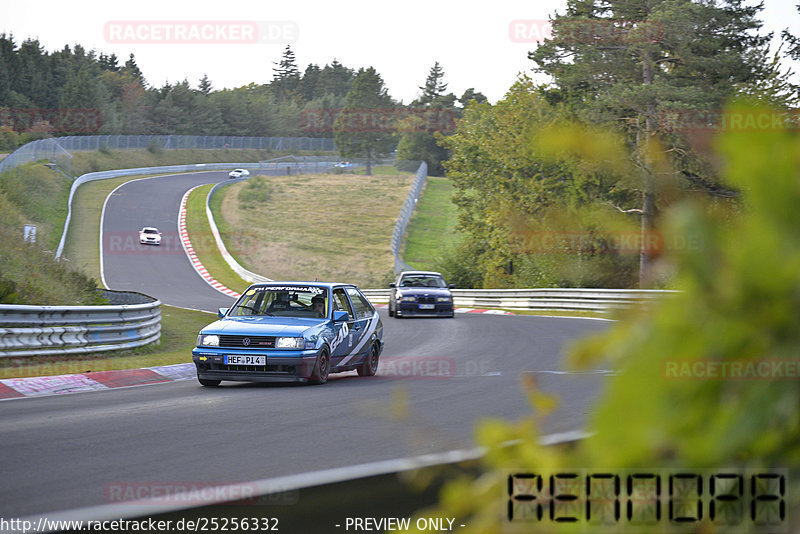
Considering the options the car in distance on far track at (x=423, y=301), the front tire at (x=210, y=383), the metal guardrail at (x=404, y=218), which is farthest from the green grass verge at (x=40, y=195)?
the front tire at (x=210, y=383)

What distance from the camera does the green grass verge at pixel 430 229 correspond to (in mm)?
67438

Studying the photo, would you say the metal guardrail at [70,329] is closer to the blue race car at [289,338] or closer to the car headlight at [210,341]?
the blue race car at [289,338]

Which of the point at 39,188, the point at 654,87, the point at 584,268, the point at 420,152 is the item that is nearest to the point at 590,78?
the point at 654,87

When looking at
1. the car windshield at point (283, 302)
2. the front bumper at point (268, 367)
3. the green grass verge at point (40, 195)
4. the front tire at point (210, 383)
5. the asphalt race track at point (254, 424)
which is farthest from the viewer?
the green grass verge at point (40, 195)

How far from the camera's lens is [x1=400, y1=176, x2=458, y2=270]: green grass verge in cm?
6744

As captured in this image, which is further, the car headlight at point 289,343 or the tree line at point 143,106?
the tree line at point 143,106

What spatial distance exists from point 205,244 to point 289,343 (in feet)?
173

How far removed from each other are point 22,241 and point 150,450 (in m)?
17.9

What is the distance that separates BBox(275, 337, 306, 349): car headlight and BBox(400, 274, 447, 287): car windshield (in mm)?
21006

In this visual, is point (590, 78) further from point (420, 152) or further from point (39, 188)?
point (420, 152)

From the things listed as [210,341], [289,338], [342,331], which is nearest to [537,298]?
[342,331]

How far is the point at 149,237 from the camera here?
62375 millimetres

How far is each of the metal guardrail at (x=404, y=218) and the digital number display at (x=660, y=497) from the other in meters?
55.7

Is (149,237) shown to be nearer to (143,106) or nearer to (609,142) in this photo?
(609,142)
